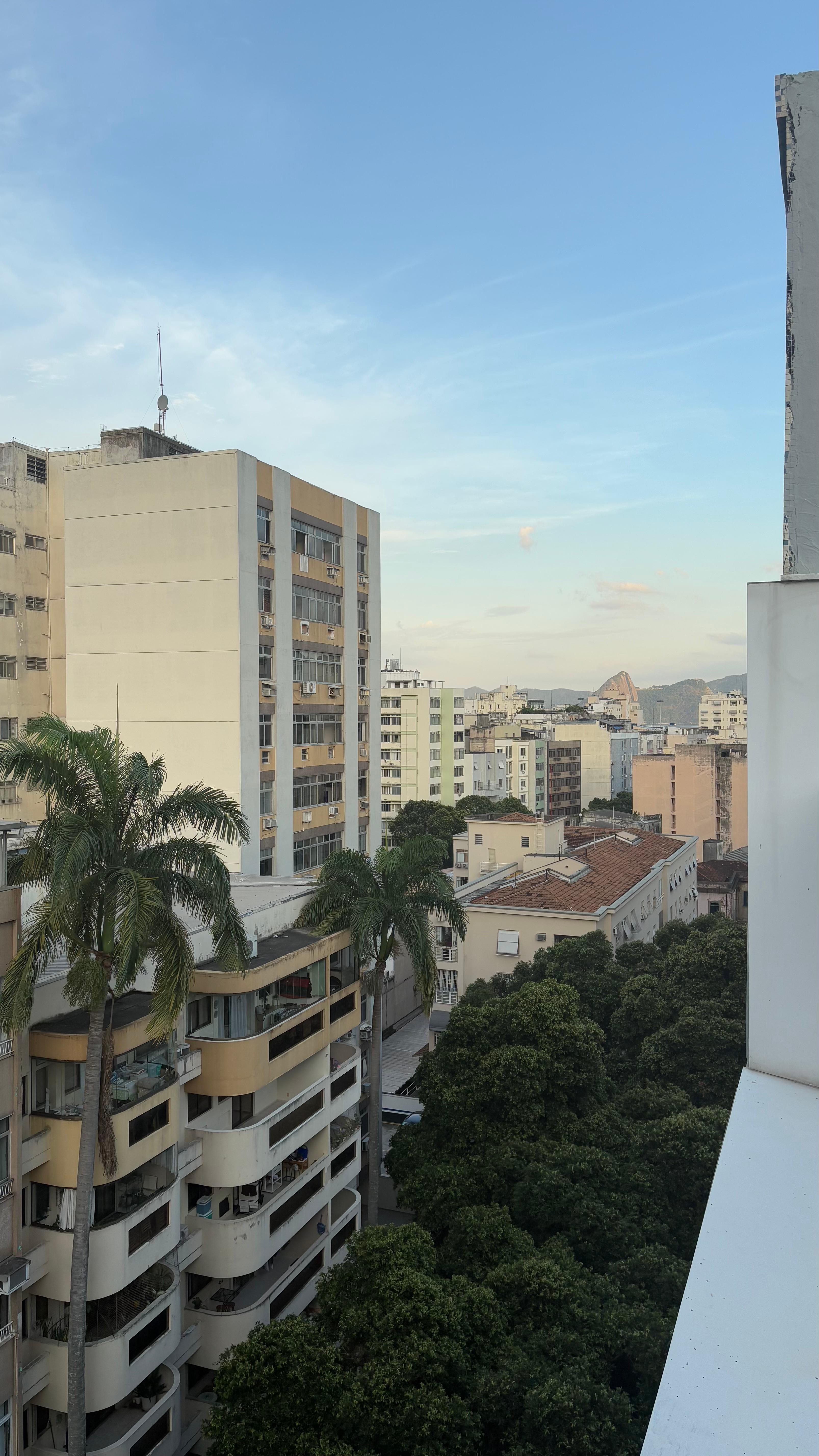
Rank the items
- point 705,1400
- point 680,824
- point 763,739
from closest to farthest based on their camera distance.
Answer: point 705,1400, point 763,739, point 680,824

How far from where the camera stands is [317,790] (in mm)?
24406

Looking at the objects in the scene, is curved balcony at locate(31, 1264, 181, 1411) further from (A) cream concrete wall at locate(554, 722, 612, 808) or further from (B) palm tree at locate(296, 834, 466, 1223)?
(A) cream concrete wall at locate(554, 722, 612, 808)

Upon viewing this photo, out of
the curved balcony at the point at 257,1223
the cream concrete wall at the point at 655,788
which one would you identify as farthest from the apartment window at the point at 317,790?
the cream concrete wall at the point at 655,788

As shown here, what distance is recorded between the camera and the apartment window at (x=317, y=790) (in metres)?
23.5

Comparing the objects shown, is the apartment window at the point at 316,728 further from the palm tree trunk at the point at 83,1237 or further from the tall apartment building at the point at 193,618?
the palm tree trunk at the point at 83,1237

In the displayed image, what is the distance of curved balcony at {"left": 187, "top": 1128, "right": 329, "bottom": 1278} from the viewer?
13.2m

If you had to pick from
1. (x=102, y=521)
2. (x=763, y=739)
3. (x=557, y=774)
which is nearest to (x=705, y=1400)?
(x=763, y=739)

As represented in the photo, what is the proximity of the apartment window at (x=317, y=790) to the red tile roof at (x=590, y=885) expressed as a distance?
5.10m

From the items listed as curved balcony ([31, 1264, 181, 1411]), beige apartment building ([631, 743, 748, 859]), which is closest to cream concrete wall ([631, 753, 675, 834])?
beige apartment building ([631, 743, 748, 859])

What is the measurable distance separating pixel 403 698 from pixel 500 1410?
52.0 meters

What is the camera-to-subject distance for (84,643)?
72.5ft

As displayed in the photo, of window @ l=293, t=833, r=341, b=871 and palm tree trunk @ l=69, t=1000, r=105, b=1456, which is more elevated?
window @ l=293, t=833, r=341, b=871

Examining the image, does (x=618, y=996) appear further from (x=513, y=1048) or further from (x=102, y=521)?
(x=102, y=521)

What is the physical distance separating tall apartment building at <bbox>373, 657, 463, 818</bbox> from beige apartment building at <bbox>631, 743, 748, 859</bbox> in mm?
13030
